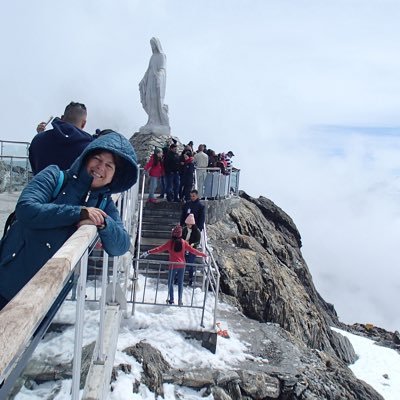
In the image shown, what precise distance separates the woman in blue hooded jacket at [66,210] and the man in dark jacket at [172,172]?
1083 centimetres

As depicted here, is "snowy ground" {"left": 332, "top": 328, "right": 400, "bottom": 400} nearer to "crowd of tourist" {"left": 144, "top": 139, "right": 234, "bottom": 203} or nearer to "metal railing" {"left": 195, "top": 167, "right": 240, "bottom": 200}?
"metal railing" {"left": 195, "top": 167, "right": 240, "bottom": 200}

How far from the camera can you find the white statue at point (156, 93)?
19.2m

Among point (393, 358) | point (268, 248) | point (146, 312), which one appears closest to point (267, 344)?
point (146, 312)

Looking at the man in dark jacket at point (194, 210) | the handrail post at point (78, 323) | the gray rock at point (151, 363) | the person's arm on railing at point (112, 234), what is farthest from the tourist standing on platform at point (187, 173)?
the handrail post at point (78, 323)

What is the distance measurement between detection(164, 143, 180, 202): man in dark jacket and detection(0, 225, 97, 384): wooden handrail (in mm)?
11841

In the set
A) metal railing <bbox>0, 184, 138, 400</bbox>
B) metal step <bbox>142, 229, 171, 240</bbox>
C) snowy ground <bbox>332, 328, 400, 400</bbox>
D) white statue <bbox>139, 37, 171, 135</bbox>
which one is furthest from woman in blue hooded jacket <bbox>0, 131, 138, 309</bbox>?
white statue <bbox>139, 37, 171, 135</bbox>

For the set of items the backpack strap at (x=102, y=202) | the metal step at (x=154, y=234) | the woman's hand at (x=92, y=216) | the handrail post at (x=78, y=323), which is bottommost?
the metal step at (x=154, y=234)

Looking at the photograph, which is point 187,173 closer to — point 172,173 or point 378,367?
point 172,173

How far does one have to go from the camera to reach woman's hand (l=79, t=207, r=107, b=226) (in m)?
2.36

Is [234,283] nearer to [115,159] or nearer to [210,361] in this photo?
[210,361]

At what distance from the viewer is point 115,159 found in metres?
2.61

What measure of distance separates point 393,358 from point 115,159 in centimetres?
1746

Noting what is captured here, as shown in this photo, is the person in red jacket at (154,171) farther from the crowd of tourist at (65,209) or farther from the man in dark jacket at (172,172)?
the crowd of tourist at (65,209)

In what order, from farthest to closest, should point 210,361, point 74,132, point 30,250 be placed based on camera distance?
point 210,361 → point 74,132 → point 30,250
